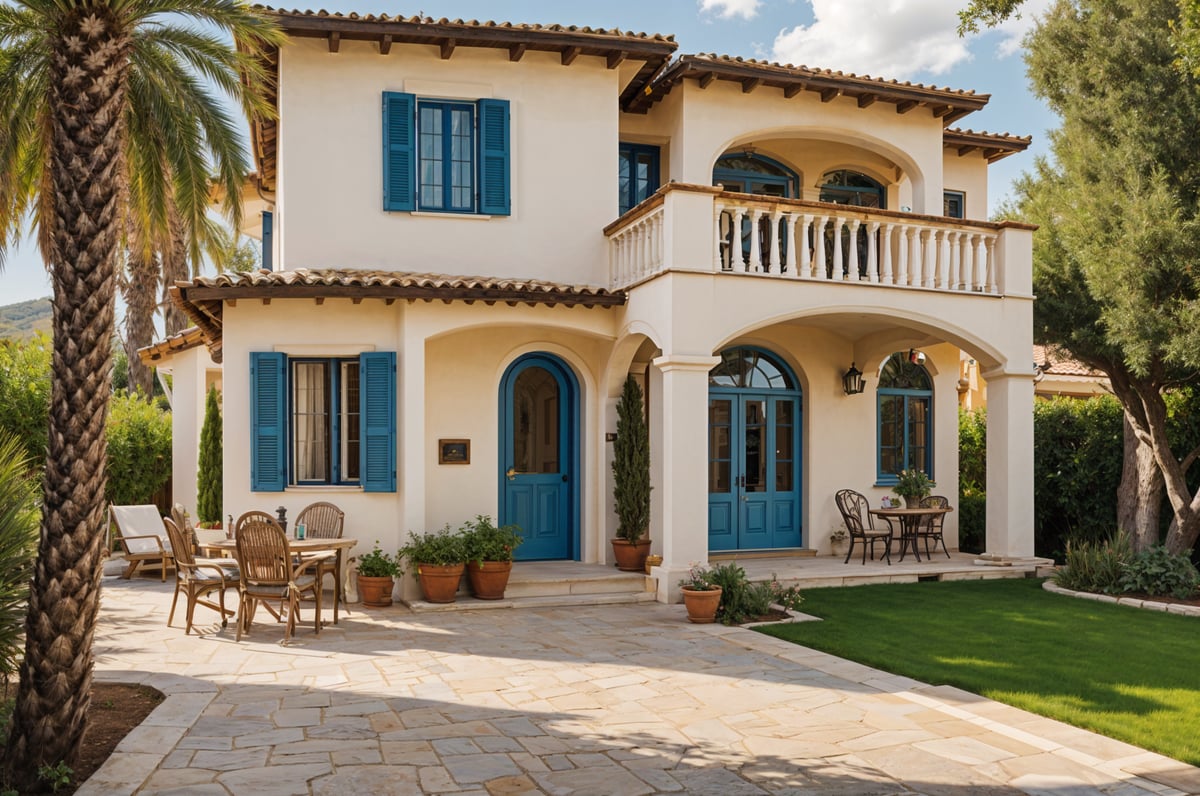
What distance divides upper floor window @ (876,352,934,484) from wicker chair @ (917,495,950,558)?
2.34 ft

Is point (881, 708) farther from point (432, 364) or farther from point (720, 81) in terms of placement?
point (720, 81)

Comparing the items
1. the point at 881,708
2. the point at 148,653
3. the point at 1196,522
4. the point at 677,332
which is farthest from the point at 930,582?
the point at 148,653

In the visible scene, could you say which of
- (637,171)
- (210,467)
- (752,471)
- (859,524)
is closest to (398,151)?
(637,171)

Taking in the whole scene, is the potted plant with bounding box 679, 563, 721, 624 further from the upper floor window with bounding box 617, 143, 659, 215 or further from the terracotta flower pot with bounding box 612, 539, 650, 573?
the upper floor window with bounding box 617, 143, 659, 215

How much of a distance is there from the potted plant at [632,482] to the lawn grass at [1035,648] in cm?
224

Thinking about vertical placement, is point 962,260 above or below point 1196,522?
above

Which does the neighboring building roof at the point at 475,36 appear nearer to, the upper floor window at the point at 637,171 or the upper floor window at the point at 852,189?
the upper floor window at the point at 637,171

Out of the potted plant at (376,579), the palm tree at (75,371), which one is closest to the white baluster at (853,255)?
the potted plant at (376,579)

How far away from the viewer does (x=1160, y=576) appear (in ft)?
38.2

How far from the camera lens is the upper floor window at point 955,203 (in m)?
15.8

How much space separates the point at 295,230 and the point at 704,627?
7.03 m

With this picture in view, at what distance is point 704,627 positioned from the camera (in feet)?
32.5

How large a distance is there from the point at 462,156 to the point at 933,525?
332 inches

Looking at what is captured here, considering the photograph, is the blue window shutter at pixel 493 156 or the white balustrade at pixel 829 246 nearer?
the white balustrade at pixel 829 246
